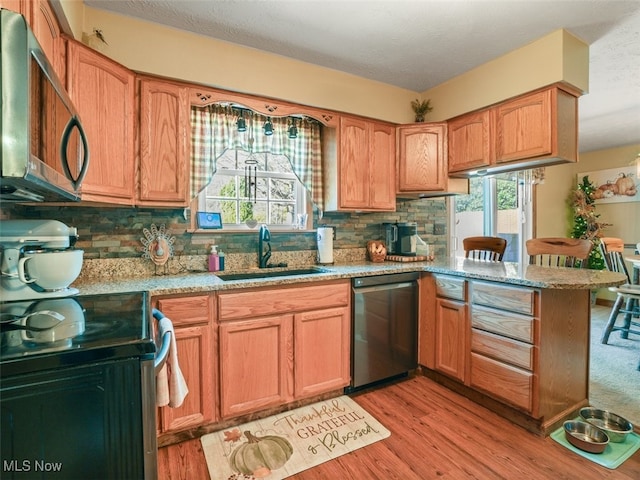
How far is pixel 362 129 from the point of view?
2.85m

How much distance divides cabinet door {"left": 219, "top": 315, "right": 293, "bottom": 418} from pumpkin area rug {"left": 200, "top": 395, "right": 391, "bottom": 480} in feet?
0.41

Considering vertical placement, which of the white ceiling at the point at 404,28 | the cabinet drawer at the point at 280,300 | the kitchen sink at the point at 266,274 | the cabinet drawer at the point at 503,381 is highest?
the white ceiling at the point at 404,28

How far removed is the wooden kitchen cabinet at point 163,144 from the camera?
2.01m

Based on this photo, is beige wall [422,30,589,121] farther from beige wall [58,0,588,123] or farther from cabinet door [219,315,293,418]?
cabinet door [219,315,293,418]

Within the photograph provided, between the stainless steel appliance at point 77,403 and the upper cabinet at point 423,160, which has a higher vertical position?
the upper cabinet at point 423,160

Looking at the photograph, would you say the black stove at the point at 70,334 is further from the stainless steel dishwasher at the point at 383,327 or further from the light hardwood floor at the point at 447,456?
the stainless steel dishwasher at the point at 383,327

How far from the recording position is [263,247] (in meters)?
2.60

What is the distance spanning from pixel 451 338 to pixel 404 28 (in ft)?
7.44

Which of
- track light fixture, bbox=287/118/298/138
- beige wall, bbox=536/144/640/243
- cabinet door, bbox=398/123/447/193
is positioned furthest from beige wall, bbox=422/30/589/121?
beige wall, bbox=536/144/640/243

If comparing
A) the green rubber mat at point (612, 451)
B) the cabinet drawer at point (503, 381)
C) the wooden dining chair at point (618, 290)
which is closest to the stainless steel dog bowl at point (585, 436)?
the green rubber mat at point (612, 451)

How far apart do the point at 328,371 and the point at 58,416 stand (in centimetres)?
176

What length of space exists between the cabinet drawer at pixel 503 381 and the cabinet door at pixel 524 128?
1524mm

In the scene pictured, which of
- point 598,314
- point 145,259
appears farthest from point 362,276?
point 598,314

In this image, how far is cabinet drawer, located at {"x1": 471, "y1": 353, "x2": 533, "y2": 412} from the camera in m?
1.97
